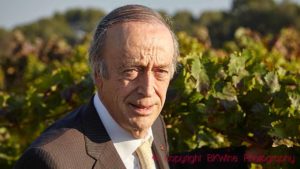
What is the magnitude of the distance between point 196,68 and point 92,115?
764 mm

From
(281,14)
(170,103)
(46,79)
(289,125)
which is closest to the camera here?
(289,125)

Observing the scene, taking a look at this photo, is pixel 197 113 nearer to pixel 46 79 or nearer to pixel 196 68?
pixel 196 68

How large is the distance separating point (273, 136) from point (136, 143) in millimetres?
729

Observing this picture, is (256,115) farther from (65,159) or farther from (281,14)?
(281,14)

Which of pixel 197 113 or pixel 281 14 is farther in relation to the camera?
pixel 281 14

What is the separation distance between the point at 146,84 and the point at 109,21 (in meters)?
0.31

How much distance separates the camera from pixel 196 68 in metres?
3.16

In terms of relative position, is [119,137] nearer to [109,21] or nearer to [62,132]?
[62,132]

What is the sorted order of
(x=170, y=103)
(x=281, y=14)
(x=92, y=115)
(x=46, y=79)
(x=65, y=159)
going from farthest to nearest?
(x=281, y=14) → (x=46, y=79) → (x=170, y=103) → (x=92, y=115) → (x=65, y=159)

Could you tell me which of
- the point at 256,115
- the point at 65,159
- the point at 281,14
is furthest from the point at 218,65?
the point at 281,14

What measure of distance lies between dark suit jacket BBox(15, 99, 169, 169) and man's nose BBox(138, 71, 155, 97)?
10.8 inches

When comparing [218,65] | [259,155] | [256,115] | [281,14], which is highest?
[218,65]

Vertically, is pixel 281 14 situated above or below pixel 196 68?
below

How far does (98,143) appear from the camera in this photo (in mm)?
2547
